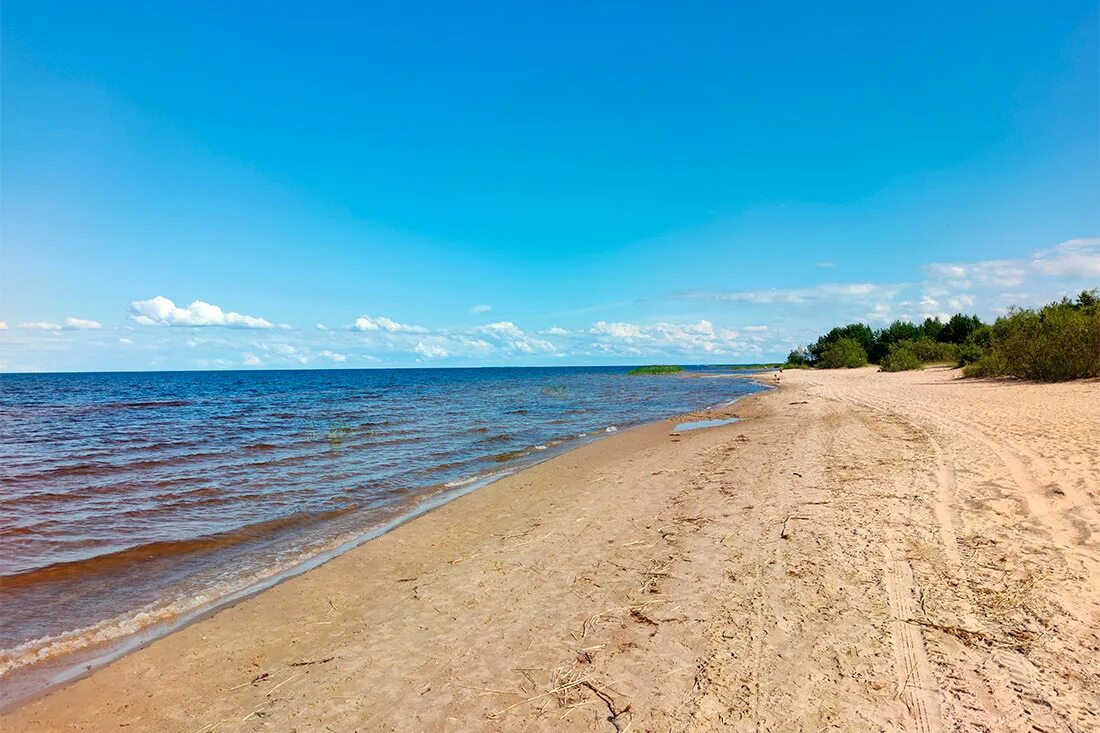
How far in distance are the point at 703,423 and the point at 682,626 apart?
19453 mm

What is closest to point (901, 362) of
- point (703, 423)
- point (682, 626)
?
point (703, 423)

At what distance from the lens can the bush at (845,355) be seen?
7712 centimetres

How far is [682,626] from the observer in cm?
499

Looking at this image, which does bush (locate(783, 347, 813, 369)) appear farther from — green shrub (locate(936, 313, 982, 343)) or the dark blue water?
the dark blue water

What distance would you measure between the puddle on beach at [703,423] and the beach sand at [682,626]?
12220 millimetres

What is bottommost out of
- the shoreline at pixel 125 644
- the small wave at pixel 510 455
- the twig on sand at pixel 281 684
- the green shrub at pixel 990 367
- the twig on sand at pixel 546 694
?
Answer: the shoreline at pixel 125 644

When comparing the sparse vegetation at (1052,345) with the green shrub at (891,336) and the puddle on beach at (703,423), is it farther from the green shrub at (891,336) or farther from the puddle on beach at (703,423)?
the green shrub at (891,336)

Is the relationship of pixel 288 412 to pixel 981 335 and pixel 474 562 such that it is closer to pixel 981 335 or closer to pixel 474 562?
pixel 474 562

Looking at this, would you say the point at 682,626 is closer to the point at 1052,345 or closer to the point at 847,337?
the point at 1052,345

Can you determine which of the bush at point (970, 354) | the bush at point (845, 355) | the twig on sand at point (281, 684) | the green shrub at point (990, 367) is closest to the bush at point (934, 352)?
the bush at point (970, 354)

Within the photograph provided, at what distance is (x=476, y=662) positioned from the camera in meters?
4.65

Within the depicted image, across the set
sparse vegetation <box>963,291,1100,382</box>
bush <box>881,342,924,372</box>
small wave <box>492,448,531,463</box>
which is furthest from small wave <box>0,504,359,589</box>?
bush <box>881,342,924,372</box>

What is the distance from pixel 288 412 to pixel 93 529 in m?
25.4

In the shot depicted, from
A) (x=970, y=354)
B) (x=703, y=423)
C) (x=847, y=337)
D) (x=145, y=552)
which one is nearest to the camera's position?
(x=145, y=552)
